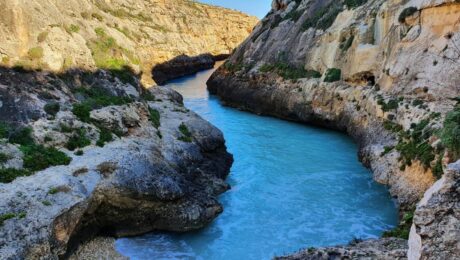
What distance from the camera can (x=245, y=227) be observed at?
16.6 metres

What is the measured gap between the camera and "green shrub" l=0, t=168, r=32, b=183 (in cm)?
1277

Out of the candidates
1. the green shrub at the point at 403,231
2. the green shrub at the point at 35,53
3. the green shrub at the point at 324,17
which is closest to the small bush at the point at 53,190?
the green shrub at the point at 35,53

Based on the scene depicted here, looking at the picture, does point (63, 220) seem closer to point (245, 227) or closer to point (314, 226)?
point (245, 227)

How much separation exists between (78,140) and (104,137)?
119 cm

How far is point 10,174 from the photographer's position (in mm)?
13016

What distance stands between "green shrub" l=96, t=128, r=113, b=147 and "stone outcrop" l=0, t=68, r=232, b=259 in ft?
0.13

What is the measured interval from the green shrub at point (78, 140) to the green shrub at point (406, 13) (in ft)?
66.5

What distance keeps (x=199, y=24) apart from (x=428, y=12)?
8069 cm

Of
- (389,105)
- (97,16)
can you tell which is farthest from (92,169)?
(389,105)

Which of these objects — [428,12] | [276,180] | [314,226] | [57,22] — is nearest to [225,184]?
[276,180]

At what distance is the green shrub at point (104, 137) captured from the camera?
16.9 m

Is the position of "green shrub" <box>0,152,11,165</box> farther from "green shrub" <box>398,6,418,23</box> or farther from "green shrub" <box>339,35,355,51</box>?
"green shrub" <box>339,35,355,51</box>

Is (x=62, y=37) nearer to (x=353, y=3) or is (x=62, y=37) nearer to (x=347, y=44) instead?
(x=347, y=44)

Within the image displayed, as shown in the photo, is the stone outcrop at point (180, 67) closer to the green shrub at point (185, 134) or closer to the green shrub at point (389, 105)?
the green shrub at point (185, 134)
